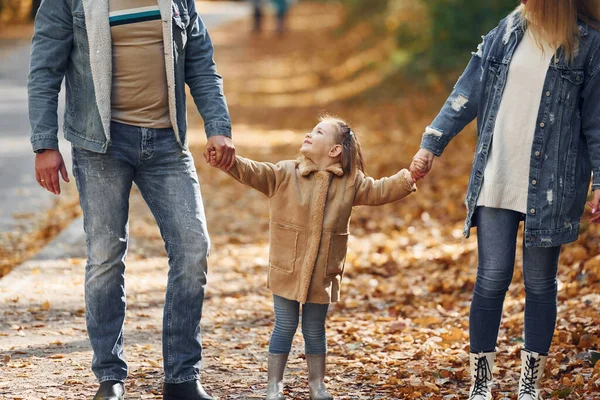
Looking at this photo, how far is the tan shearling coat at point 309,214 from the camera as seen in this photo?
436 centimetres

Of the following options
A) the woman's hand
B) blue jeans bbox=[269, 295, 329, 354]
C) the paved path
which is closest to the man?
blue jeans bbox=[269, 295, 329, 354]

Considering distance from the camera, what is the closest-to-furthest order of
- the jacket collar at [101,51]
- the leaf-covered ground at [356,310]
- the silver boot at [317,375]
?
1. the jacket collar at [101,51]
2. the silver boot at [317,375]
3. the leaf-covered ground at [356,310]

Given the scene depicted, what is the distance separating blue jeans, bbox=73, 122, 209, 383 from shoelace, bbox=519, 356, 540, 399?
1523mm

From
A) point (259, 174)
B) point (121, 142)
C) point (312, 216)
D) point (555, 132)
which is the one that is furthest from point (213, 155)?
point (555, 132)

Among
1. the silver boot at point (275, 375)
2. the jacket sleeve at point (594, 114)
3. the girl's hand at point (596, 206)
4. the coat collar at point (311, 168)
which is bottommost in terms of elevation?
the silver boot at point (275, 375)

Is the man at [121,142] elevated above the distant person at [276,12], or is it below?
below

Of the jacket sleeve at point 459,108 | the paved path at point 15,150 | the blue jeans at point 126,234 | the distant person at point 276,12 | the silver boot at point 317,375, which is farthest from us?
the distant person at point 276,12

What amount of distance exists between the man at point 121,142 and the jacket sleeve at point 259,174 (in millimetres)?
54

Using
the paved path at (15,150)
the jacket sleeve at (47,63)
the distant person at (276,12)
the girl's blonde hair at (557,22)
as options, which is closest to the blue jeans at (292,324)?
the jacket sleeve at (47,63)

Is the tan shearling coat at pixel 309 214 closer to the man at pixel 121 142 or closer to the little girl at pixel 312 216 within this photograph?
the little girl at pixel 312 216

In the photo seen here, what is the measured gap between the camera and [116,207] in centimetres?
432

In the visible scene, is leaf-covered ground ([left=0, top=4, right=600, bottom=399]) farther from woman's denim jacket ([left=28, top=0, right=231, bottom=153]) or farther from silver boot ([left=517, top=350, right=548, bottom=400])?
woman's denim jacket ([left=28, top=0, right=231, bottom=153])

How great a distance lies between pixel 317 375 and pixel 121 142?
140 cm

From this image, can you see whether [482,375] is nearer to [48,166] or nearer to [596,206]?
[596,206]
